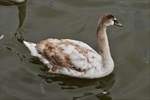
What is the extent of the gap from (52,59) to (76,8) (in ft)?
6.81

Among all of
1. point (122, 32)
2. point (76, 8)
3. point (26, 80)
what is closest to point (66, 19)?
point (76, 8)

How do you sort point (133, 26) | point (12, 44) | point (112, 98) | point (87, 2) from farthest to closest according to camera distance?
point (87, 2), point (133, 26), point (12, 44), point (112, 98)

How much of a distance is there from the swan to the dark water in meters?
0.16

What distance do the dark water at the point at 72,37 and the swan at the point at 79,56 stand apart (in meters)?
0.16

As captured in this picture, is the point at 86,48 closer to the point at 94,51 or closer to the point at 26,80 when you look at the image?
the point at 94,51

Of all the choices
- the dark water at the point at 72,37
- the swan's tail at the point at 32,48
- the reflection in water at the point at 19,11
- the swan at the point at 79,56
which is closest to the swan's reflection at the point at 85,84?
the dark water at the point at 72,37

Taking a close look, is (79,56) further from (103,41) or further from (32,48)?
(32,48)

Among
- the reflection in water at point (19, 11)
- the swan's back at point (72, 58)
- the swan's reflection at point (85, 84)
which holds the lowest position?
the swan's reflection at point (85, 84)

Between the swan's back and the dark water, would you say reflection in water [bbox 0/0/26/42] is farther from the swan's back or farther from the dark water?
the swan's back

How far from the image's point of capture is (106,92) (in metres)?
8.52

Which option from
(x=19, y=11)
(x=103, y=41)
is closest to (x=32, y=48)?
(x=103, y=41)

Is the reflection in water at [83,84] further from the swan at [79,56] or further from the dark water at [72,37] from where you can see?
the swan at [79,56]

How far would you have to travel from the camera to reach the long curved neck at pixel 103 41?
28.3ft

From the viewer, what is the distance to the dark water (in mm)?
8430
